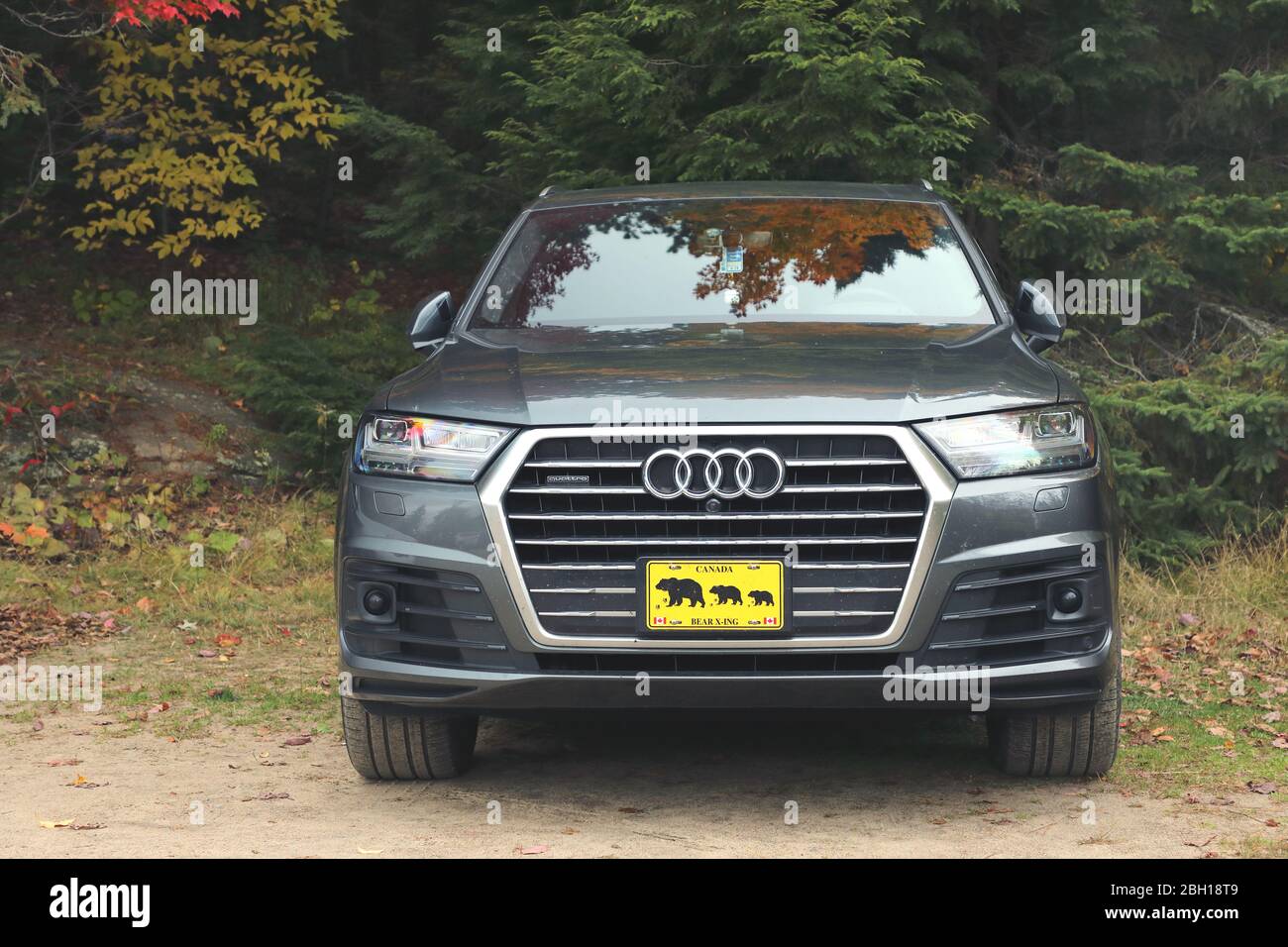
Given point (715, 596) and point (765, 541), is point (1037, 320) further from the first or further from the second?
point (715, 596)

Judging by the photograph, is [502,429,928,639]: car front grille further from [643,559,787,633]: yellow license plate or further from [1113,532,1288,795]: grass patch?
[1113,532,1288,795]: grass patch

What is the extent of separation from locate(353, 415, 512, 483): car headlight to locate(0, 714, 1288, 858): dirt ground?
0.78m

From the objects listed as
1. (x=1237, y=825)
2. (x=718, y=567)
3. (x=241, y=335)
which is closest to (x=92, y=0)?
(x=241, y=335)

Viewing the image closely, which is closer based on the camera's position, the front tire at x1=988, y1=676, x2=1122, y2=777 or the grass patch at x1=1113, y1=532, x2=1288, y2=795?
the front tire at x1=988, y1=676, x2=1122, y2=777

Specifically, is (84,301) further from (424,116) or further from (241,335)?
(424,116)

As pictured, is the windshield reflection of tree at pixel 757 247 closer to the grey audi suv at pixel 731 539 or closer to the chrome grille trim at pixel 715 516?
the grey audi suv at pixel 731 539

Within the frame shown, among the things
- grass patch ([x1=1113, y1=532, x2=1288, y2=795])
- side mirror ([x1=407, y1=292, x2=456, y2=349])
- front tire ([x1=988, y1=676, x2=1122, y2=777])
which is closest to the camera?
front tire ([x1=988, y1=676, x2=1122, y2=777])

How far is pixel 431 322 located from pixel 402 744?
1492 mm

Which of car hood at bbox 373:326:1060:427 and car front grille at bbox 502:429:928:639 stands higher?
car hood at bbox 373:326:1060:427

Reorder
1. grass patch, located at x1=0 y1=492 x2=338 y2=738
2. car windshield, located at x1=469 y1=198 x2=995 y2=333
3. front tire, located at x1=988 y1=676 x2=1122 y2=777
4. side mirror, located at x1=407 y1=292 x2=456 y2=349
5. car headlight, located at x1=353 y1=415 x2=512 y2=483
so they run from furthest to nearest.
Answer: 1. grass patch, located at x1=0 y1=492 x2=338 y2=738
2. side mirror, located at x1=407 y1=292 x2=456 y2=349
3. car windshield, located at x1=469 y1=198 x2=995 y2=333
4. front tire, located at x1=988 y1=676 x2=1122 y2=777
5. car headlight, located at x1=353 y1=415 x2=512 y2=483

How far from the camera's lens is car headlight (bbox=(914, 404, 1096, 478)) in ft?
14.3

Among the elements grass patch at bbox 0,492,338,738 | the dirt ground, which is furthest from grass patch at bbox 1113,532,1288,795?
grass patch at bbox 0,492,338,738

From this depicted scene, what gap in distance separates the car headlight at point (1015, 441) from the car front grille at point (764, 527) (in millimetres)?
142

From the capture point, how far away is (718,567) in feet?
14.0
